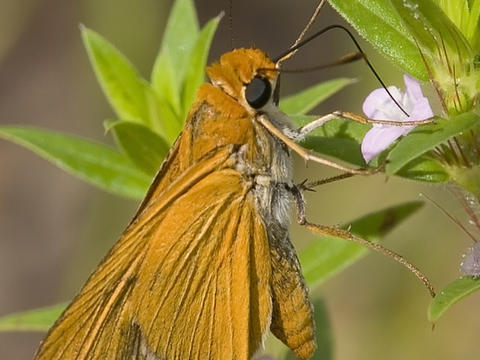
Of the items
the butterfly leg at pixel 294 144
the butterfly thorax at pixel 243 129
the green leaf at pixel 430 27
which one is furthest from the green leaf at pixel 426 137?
the butterfly thorax at pixel 243 129

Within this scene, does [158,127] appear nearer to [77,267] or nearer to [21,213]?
[77,267]

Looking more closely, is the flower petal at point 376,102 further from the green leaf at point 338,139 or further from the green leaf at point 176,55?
the green leaf at point 176,55

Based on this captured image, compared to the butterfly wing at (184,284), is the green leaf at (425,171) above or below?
above

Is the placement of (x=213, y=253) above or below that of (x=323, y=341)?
above

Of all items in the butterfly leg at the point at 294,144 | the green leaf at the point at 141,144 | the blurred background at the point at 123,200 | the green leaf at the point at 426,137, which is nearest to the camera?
the green leaf at the point at 426,137

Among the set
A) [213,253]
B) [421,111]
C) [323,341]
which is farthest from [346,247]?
[421,111]

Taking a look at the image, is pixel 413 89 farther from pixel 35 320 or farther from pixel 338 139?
pixel 35 320

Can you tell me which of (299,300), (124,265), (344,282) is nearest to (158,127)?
(124,265)

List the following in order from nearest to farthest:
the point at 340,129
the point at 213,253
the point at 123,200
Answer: the point at 340,129 < the point at 213,253 < the point at 123,200
